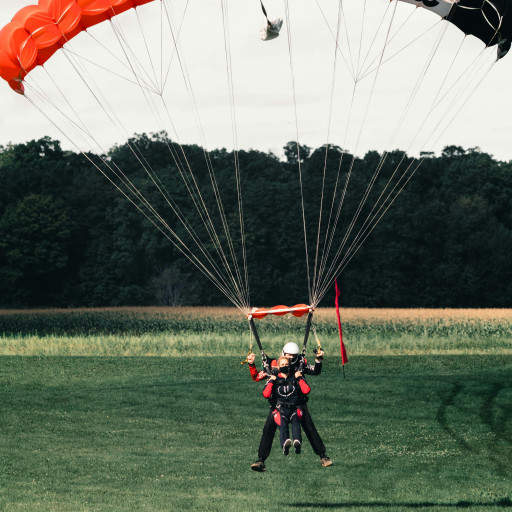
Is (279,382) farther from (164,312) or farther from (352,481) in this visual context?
(164,312)

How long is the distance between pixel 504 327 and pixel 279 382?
33573mm

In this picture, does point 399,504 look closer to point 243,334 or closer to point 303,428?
point 303,428

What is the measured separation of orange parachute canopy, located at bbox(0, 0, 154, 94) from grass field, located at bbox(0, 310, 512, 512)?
818 cm

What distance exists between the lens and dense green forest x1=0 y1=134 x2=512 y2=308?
7244 cm

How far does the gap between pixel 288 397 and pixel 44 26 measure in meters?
7.87

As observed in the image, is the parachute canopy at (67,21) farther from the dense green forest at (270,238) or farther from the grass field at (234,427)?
the dense green forest at (270,238)

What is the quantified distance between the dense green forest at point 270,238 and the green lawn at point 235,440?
38971 millimetres

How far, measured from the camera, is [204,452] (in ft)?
67.3

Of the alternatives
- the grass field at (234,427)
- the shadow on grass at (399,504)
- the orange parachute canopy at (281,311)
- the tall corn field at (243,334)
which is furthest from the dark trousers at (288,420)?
the tall corn field at (243,334)

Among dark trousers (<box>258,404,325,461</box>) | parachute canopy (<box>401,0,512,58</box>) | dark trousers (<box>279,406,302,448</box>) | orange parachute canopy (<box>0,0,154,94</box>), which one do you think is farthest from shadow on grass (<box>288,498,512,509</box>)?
orange parachute canopy (<box>0,0,154,94</box>)

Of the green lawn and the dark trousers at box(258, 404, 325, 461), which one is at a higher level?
the dark trousers at box(258, 404, 325, 461)

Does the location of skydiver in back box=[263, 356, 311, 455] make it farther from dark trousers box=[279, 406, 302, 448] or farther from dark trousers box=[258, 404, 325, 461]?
dark trousers box=[258, 404, 325, 461]

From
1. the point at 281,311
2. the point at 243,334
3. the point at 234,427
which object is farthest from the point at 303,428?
the point at 243,334

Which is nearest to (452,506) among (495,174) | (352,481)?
(352,481)
